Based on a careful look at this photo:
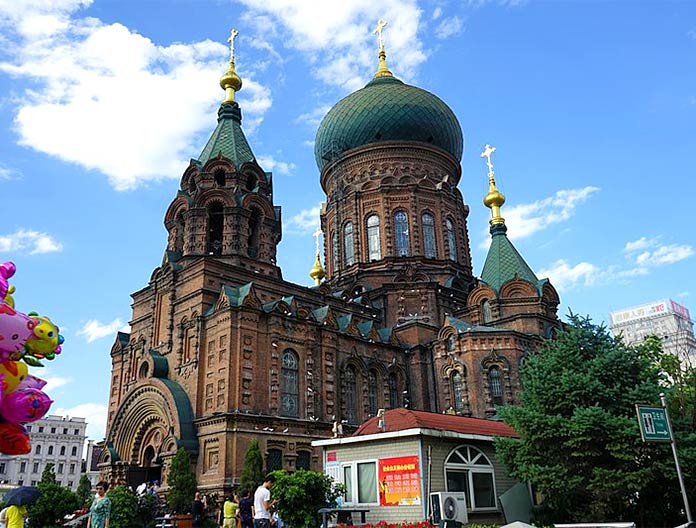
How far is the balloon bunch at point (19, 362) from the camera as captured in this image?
21.0ft

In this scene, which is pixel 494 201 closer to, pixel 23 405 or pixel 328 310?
pixel 328 310

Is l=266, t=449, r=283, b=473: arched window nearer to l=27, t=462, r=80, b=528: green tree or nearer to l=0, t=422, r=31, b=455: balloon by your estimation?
l=27, t=462, r=80, b=528: green tree

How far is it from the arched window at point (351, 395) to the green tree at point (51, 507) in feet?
39.6

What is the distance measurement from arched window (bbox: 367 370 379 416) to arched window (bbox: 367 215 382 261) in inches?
342

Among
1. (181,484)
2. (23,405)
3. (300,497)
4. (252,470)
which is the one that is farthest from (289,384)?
(23,405)

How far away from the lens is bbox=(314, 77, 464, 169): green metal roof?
38.2 m

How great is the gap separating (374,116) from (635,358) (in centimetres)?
2541

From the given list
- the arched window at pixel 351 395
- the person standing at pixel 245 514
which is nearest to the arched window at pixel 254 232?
the arched window at pixel 351 395

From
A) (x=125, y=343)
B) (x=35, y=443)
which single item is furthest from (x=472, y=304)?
(x=35, y=443)

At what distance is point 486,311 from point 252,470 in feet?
51.6

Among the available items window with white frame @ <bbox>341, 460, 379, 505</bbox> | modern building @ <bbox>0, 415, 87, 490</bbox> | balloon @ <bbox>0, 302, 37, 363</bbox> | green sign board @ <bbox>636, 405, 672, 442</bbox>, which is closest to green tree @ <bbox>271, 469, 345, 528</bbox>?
window with white frame @ <bbox>341, 460, 379, 505</bbox>

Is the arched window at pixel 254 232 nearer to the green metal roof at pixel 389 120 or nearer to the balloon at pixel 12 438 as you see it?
the green metal roof at pixel 389 120

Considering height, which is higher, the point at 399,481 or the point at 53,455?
the point at 53,455

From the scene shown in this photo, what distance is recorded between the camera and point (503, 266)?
33719mm
